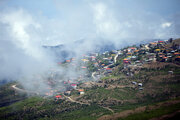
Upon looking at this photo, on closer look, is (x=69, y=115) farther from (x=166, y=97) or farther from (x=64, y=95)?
(x=166, y=97)

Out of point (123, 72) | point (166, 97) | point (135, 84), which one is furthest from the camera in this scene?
point (123, 72)

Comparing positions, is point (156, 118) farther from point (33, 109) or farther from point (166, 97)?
point (33, 109)

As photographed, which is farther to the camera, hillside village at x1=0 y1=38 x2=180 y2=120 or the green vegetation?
hillside village at x1=0 y1=38 x2=180 y2=120

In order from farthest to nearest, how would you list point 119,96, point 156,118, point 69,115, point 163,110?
point 119,96 < point 69,115 < point 163,110 < point 156,118

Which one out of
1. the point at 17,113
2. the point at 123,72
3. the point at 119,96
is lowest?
the point at 17,113

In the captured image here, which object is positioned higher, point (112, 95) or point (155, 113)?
point (155, 113)

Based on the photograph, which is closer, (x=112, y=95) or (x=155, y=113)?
(x=155, y=113)

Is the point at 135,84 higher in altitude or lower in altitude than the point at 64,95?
higher

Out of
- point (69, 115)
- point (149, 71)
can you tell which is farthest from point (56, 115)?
point (149, 71)

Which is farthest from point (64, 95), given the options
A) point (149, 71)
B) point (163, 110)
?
point (163, 110)

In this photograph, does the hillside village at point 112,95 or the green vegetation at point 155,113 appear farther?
the hillside village at point 112,95

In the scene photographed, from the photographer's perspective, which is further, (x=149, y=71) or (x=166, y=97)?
(x=149, y=71)
